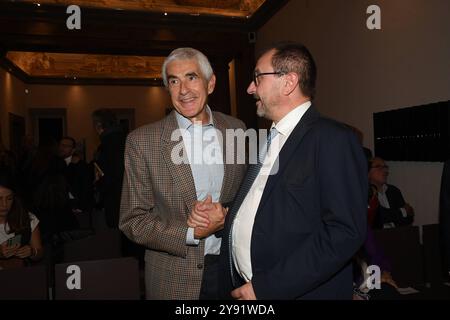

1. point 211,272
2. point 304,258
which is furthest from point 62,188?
point 304,258

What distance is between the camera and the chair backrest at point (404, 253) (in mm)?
2879

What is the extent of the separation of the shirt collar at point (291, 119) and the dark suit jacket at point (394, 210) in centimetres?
261

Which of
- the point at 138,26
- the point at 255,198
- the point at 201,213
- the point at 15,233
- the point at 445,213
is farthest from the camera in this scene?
the point at 138,26

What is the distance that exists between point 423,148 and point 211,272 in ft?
9.55

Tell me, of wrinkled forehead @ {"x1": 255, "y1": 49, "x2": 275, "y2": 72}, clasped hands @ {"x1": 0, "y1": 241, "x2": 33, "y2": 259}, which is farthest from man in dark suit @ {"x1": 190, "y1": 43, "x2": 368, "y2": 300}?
clasped hands @ {"x1": 0, "y1": 241, "x2": 33, "y2": 259}

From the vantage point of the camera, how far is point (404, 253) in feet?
9.54

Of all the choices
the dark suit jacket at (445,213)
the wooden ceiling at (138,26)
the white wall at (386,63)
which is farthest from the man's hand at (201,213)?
the wooden ceiling at (138,26)

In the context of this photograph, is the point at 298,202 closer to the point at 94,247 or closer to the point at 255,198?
the point at 255,198

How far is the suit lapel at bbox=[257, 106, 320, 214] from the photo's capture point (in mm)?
1334

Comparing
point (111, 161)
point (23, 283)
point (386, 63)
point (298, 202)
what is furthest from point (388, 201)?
point (23, 283)

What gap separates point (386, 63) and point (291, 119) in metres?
3.30

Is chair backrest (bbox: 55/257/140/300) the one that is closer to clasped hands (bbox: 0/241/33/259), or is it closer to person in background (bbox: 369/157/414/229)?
clasped hands (bbox: 0/241/33/259)

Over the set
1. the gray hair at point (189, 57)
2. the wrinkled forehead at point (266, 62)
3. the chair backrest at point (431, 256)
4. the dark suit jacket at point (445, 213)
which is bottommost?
the chair backrest at point (431, 256)

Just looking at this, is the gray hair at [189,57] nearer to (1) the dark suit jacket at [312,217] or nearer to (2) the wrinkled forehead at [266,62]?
(2) the wrinkled forehead at [266,62]
